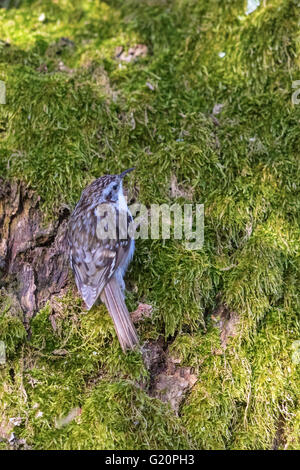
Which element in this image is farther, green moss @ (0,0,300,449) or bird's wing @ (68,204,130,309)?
bird's wing @ (68,204,130,309)

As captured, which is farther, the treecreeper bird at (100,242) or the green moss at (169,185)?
the treecreeper bird at (100,242)

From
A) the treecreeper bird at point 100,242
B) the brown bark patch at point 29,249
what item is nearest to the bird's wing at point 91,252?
the treecreeper bird at point 100,242

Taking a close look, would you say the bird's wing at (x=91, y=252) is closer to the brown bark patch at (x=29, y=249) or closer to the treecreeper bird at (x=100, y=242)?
the treecreeper bird at (x=100, y=242)

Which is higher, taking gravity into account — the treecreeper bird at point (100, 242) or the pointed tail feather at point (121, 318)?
the treecreeper bird at point (100, 242)

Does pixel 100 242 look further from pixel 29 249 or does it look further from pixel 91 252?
pixel 29 249

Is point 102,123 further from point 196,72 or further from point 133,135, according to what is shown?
point 196,72

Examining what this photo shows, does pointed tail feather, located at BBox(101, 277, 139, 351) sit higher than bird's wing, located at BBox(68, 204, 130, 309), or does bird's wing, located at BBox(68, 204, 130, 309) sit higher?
bird's wing, located at BBox(68, 204, 130, 309)

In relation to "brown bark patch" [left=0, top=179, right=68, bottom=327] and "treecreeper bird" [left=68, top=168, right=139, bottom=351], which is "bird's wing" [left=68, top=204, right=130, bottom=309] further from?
"brown bark patch" [left=0, top=179, right=68, bottom=327]

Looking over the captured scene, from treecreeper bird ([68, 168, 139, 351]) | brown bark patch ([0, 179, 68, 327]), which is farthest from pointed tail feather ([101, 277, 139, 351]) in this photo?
brown bark patch ([0, 179, 68, 327])
